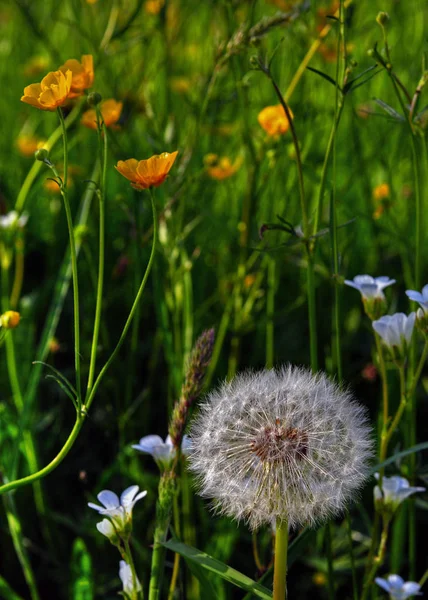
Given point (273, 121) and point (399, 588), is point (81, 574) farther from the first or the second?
point (273, 121)

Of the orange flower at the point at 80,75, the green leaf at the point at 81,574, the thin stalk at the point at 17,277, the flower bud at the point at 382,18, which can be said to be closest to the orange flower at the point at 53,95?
the orange flower at the point at 80,75

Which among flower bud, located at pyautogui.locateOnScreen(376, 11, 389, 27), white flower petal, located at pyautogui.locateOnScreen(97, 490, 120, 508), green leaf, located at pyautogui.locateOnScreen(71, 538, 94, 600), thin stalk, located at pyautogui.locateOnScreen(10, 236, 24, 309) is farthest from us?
thin stalk, located at pyautogui.locateOnScreen(10, 236, 24, 309)

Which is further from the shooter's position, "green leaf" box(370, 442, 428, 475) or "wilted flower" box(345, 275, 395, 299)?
"wilted flower" box(345, 275, 395, 299)

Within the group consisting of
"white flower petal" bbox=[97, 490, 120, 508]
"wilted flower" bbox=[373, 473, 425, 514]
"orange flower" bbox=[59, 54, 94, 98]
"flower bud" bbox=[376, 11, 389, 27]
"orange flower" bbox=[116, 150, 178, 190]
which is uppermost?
"flower bud" bbox=[376, 11, 389, 27]

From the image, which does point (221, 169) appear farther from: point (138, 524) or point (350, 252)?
point (138, 524)

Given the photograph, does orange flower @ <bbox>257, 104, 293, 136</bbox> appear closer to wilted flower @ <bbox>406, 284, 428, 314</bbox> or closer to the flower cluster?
wilted flower @ <bbox>406, 284, 428, 314</bbox>

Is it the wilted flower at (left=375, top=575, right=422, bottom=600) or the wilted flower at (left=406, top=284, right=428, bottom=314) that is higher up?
the wilted flower at (left=406, top=284, right=428, bottom=314)

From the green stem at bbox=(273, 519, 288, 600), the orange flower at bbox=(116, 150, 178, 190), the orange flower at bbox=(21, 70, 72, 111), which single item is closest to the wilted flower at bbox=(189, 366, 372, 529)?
the green stem at bbox=(273, 519, 288, 600)

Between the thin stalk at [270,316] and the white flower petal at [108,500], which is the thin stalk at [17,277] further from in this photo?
the white flower petal at [108,500]
